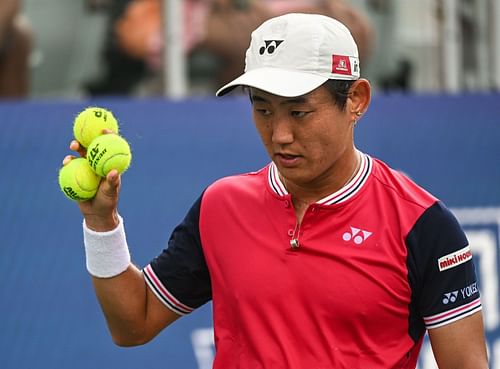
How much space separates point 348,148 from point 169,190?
288cm

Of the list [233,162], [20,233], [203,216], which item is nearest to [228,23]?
[233,162]

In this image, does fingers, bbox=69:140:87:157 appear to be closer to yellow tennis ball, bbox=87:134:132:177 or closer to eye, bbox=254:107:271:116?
yellow tennis ball, bbox=87:134:132:177

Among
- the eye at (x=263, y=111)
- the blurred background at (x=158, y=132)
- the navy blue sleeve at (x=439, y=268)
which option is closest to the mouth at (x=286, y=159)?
the eye at (x=263, y=111)

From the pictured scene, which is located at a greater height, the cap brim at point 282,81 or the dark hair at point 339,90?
the cap brim at point 282,81

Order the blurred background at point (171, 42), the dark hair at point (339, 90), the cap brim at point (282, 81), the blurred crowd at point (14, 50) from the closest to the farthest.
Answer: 1. the cap brim at point (282, 81)
2. the dark hair at point (339, 90)
3. the blurred crowd at point (14, 50)
4. the blurred background at point (171, 42)

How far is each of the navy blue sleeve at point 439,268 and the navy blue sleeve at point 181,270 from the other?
61 cm

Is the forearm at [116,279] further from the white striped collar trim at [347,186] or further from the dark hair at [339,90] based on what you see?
the dark hair at [339,90]

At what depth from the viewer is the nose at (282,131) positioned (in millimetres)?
2846

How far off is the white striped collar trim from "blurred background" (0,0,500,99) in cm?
317

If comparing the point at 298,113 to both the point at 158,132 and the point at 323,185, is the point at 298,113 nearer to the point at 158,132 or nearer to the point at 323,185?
the point at 323,185

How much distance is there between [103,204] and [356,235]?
0.66 metres

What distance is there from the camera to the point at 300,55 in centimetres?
290

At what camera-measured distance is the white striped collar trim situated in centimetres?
305

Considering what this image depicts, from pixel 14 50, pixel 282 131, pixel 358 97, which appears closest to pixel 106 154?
pixel 282 131
